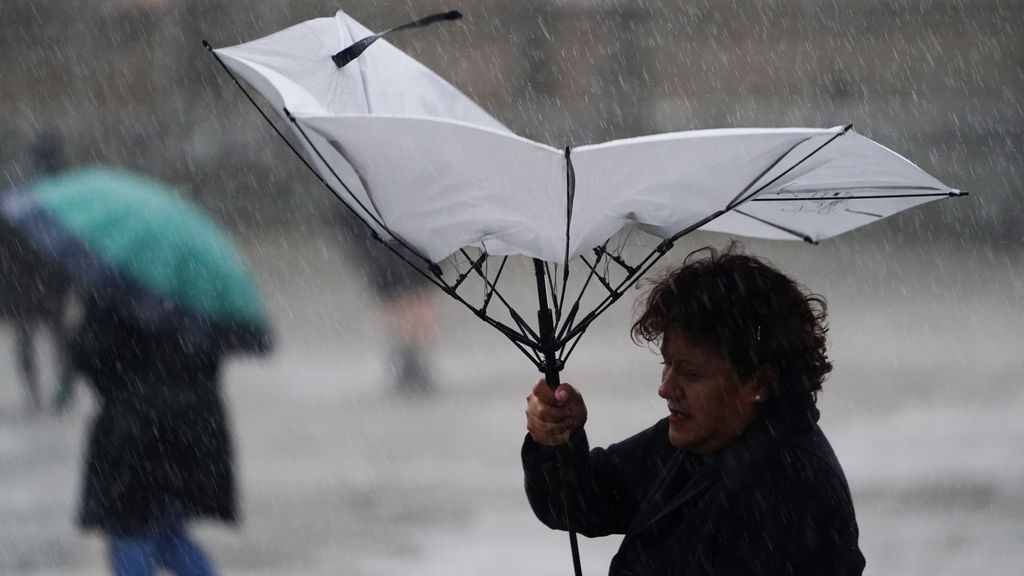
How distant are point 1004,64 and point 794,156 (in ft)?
68.5

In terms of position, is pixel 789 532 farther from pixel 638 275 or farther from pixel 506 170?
pixel 506 170

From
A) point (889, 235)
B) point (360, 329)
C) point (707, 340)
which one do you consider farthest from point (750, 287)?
point (889, 235)

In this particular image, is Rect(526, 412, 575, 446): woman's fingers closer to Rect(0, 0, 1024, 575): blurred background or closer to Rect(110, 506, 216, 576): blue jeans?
Rect(110, 506, 216, 576): blue jeans

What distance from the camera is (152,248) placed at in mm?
4027

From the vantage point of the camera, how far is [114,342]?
12.7 feet

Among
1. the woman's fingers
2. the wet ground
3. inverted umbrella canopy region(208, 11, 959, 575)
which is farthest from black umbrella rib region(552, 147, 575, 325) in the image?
the wet ground

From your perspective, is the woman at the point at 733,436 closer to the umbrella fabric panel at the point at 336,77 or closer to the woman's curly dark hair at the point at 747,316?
the woman's curly dark hair at the point at 747,316

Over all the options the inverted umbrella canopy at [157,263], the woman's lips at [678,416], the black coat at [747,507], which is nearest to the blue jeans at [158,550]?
the inverted umbrella canopy at [157,263]

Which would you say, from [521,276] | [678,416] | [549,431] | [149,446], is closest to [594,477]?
[549,431]

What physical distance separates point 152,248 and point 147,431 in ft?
1.72

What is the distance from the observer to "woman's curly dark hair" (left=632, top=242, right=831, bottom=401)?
216 centimetres

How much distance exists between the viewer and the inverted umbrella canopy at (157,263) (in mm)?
3938

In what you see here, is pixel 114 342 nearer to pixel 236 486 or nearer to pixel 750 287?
pixel 236 486

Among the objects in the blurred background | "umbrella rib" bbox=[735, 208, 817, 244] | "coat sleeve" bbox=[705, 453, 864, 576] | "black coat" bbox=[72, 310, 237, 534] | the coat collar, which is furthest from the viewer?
the blurred background
